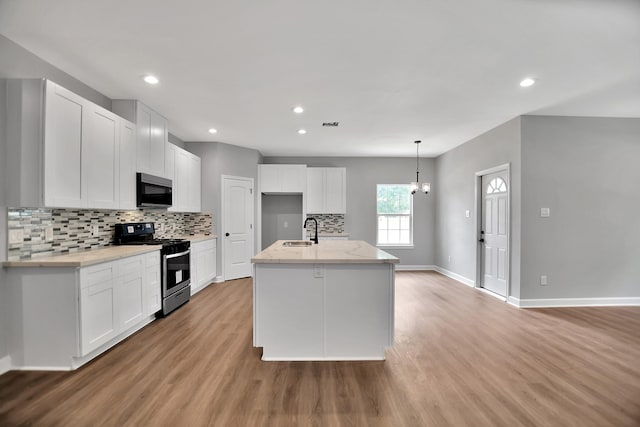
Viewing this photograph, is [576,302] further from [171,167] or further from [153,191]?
[171,167]

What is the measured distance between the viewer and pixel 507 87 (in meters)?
3.05

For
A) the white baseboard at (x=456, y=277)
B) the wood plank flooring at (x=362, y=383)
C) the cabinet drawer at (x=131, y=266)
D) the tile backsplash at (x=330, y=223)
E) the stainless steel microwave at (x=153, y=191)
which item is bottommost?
the wood plank flooring at (x=362, y=383)

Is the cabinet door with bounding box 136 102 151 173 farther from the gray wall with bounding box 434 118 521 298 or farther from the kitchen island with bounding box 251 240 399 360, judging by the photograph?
the gray wall with bounding box 434 118 521 298

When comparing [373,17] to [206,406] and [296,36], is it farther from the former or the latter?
[206,406]

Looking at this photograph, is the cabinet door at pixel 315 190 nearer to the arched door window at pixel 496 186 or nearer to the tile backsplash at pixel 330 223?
the tile backsplash at pixel 330 223

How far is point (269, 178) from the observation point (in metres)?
6.14

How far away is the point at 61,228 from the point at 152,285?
1.06 metres

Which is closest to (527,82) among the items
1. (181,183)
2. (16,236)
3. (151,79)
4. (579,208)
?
(579,208)

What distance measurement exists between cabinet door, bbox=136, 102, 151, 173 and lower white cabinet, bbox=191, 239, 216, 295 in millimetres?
1434

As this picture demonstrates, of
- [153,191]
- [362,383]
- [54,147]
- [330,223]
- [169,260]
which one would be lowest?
[362,383]

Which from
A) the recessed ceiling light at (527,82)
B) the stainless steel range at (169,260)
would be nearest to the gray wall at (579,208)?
the recessed ceiling light at (527,82)

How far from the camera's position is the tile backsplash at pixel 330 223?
6523mm

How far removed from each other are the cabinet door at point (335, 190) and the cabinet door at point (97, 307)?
13.9 ft

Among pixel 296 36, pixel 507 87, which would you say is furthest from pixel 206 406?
pixel 507 87
